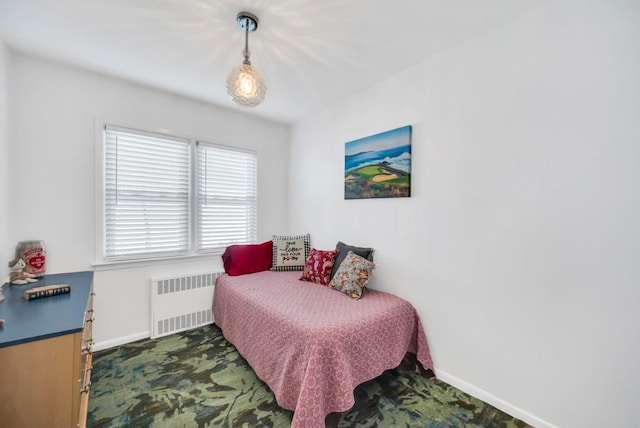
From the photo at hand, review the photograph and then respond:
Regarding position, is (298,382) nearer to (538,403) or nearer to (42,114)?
(538,403)

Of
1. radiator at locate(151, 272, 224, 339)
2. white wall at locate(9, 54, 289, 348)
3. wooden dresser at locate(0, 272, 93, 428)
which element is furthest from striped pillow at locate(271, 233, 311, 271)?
wooden dresser at locate(0, 272, 93, 428)

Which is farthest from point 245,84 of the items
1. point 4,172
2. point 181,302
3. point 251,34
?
point 181,302

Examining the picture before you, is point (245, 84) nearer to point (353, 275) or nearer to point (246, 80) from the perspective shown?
point (246, 80)

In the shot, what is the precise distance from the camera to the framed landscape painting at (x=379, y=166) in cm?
230

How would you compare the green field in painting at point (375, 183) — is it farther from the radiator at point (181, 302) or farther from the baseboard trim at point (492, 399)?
the radiator at point (181, 302)

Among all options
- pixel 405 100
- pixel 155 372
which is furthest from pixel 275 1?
pixel 155 372

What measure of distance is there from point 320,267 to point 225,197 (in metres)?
1.49

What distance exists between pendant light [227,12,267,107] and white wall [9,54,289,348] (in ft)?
5.12

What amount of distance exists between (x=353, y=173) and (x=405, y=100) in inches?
32.3

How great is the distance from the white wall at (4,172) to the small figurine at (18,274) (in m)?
0.05

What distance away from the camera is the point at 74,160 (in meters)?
2.35

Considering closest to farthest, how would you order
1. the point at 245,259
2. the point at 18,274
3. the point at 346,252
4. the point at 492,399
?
the point at 492,399, the point at 18,274, the point at 346,252, the point at 245,259

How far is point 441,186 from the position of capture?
2092 millimetres

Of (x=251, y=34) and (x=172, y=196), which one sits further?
(x=172, y=196)
